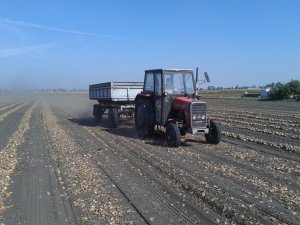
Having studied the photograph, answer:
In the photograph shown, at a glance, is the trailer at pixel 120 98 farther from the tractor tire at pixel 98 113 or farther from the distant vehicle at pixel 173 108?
the distant vehicle at pixel 173 108

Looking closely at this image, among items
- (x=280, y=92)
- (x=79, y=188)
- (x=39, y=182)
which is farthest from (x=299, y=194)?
(x=280, y=92)

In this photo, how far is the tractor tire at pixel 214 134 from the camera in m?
12.4

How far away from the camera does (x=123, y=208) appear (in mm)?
6383

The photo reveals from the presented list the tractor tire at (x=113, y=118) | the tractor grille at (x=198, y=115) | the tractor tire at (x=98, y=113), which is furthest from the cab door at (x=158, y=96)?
the tractor tire at (x=98, y=113)

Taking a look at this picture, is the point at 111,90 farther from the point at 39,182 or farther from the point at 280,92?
the point at 280,92

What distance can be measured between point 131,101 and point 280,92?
3456cm

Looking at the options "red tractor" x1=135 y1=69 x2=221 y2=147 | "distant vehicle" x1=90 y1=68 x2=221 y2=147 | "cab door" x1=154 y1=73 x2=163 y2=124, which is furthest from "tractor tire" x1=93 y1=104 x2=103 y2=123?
"cab door" x1=154 y1=73 x2=163 y2=124

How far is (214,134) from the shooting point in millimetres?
12453

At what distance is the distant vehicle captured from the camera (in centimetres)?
1209

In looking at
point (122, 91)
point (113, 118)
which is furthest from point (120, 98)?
point (113, 118)

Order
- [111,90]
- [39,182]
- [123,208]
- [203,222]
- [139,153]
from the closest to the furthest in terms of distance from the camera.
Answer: [203,222]
[123,208]
[39,182]
[139,153]
[111,90]

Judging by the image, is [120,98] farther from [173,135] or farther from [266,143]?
[266,143]

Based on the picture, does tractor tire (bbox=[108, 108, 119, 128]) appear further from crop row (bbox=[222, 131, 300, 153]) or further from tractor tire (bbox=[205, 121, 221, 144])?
tractor tire (bbox=[205, 121, 221, 144])

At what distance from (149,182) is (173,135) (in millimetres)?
4058
